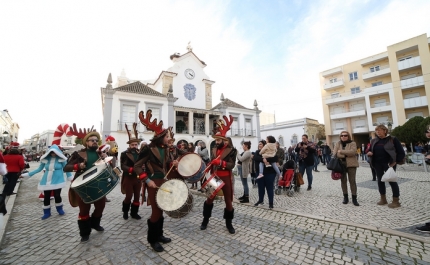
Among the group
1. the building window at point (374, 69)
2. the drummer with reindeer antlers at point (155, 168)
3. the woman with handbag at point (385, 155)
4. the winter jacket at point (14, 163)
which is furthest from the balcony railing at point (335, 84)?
the winter jacket at point (14, 163)

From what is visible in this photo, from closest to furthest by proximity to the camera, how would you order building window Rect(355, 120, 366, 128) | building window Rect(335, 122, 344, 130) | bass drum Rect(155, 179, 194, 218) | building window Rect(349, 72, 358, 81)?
bass drum Rect(155, 179, 194, 218) < building window Rect(355, 120, 366, 128) < building window Rect(349, 72, 358, 81) < building window Rect(335, 122, 344, 130)

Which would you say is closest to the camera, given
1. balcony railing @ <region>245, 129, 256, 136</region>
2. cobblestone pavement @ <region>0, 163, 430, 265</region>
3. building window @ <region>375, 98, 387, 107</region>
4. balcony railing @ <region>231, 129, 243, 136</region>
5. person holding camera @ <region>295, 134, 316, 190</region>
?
cobblestone pavement @ <region>0, 163, 430, 265</region>

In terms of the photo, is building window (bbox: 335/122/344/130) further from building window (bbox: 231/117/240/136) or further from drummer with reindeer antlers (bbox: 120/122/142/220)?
drummer with reindeer antlers (bbox: 120/122/142/220)

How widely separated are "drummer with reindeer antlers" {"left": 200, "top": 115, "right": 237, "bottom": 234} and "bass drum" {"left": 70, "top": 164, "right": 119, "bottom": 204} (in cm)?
180

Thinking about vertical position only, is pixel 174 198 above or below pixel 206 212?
above

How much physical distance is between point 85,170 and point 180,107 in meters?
18.4

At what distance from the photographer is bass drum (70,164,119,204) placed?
3037 mm

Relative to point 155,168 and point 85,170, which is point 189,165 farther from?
point 85,170

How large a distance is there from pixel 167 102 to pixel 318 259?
1982 centimetres

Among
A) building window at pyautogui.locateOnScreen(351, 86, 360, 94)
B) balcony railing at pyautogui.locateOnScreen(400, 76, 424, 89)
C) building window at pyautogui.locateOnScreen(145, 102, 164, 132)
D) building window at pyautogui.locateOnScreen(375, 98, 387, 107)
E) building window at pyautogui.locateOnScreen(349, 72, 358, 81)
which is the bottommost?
building window at pyautogui.locateOnScreen(145, 102, 164, 132)

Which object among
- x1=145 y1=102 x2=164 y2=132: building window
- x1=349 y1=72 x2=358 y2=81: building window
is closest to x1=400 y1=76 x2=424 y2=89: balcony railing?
x1=349 y1=72 x2=358 y2=81: building window

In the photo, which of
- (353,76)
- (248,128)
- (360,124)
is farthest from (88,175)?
(353,76)

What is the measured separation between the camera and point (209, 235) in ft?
11.6

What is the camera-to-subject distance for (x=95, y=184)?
3.10m
